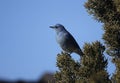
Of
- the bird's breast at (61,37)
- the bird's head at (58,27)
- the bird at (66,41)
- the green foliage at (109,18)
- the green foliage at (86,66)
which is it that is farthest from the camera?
the bird's head at (58,27)

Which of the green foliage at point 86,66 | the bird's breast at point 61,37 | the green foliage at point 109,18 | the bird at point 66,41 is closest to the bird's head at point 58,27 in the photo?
the bird at point 66,41

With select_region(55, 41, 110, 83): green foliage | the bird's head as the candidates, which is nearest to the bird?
the bird's head

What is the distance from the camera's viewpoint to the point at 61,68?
7953mm

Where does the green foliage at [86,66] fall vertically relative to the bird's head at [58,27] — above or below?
below

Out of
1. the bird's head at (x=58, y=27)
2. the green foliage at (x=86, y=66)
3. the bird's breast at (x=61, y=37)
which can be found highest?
the bird's head at (x=58, y=27)

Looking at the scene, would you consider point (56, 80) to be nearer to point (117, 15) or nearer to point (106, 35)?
point (106, 35)

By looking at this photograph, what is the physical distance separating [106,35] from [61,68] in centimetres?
151

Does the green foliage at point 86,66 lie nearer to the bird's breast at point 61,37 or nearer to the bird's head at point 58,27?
the bird's breast at point 61,37

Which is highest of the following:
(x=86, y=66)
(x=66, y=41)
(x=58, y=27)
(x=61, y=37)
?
(x=58, y=27)

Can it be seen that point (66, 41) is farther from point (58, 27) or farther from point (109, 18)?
point (109, 18)

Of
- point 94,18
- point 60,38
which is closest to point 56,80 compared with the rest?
point 94,18

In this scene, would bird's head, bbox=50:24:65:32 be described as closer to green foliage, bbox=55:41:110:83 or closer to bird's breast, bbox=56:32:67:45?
bird's breast, bbox=56:32:67:45

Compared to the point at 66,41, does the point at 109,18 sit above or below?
below

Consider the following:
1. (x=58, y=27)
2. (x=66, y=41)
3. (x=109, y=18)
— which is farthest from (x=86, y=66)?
(x=58, y=27)
